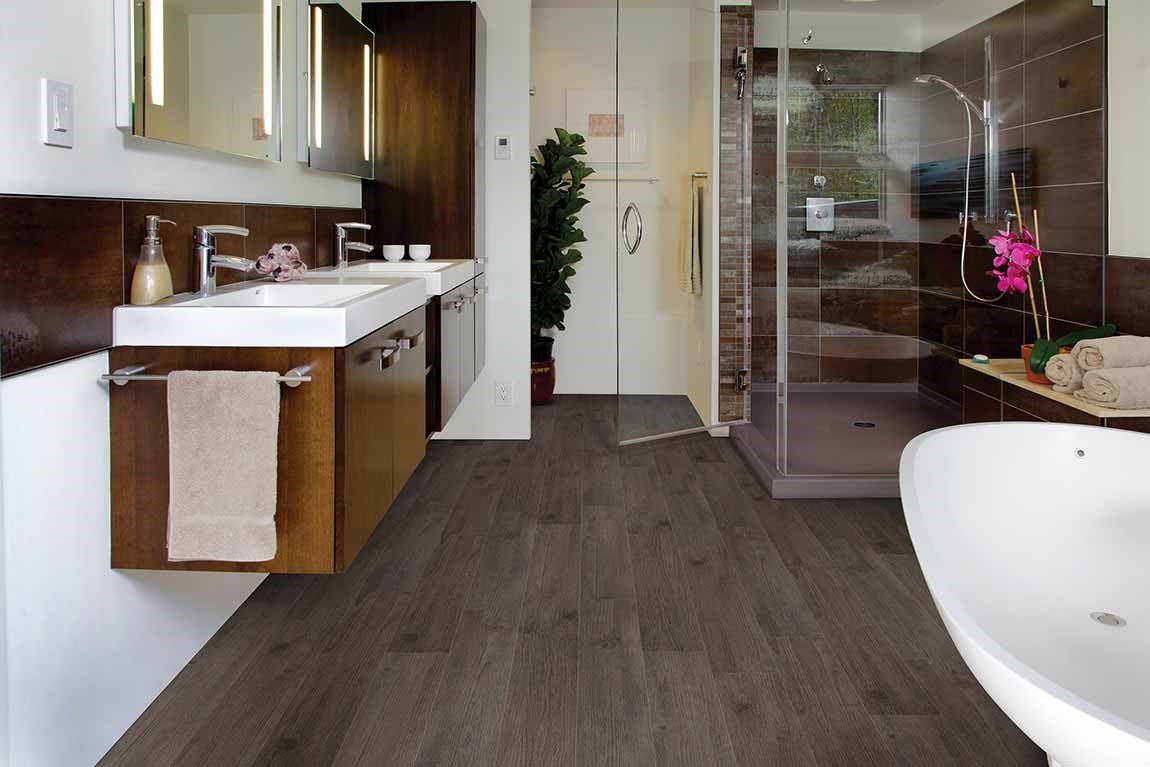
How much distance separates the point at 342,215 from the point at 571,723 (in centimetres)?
258

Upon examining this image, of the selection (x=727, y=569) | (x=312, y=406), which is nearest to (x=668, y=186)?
(x=727, y=569)

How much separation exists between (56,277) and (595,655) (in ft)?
5.05

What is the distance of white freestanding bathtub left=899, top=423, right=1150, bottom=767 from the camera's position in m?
2.13

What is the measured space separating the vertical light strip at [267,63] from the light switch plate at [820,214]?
2188mm

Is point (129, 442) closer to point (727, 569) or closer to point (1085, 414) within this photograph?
point (727, 569)

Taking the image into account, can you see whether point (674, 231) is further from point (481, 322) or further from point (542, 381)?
point (542, 381)

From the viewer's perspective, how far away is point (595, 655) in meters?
2.64

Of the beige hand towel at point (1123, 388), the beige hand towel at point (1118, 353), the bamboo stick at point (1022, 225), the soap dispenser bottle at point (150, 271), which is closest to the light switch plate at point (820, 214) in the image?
the bamboo stick at point (1022, 225)

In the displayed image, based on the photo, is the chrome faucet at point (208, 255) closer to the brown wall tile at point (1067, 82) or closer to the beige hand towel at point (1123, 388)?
the beige hand towel at point (1123, 388)

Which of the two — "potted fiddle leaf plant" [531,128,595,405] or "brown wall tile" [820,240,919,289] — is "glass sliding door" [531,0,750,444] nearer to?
"brown wall tile" [820,240,919,289]

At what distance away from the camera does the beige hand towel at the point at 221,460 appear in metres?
2.08

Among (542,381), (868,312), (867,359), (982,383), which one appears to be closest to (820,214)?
(868,312)

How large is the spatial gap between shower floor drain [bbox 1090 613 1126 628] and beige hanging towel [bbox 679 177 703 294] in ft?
10.4

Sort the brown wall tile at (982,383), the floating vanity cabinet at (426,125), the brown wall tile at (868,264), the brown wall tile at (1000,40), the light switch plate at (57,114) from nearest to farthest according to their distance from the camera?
1. the light switch plate at (57,114)
2. the brown wall tile at (982,383)
3. the brown wall tile at (1000,40)
4. the brown wall tile at (868,264)
5. the floating vanity cabinet at (426,125)
